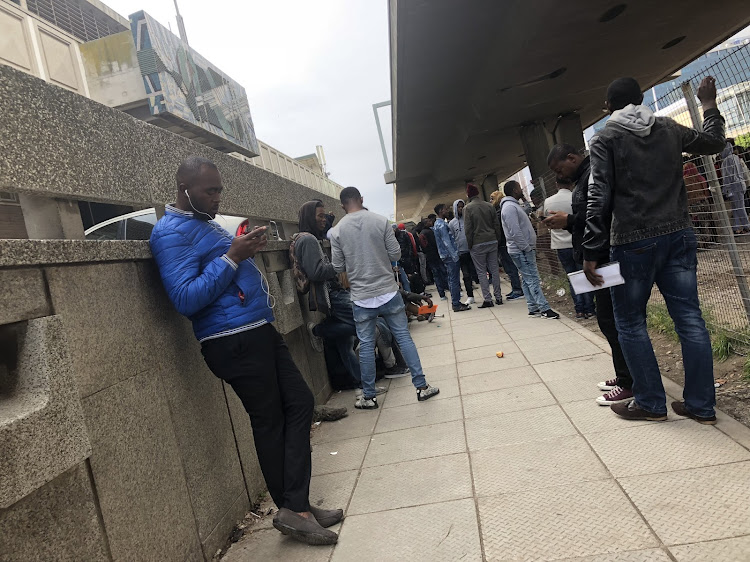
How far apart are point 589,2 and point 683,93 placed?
6.62 metres

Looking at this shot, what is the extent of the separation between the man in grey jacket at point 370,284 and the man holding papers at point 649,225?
185 centimetres

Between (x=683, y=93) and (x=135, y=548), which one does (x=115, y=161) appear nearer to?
(x=135, y=548)

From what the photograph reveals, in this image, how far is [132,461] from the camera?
2109 millimetres

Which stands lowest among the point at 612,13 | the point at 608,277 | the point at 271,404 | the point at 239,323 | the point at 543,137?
the point at 271,404

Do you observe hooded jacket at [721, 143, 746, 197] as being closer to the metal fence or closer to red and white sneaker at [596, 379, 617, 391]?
the metal fence

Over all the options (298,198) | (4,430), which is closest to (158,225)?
(4,430)

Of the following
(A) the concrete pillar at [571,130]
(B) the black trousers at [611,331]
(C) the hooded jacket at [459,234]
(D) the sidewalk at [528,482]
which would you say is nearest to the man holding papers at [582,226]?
(B) the black trousers at [611,331]

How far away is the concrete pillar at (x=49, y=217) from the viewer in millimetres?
2184

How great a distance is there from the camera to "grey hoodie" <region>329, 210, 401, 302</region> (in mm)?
4520

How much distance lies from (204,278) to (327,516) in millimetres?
1400

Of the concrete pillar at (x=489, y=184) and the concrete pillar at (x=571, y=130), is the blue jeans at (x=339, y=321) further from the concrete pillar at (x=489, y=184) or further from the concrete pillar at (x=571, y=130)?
the concrete pillar at (x=489, y=184)

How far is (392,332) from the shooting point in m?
4.64

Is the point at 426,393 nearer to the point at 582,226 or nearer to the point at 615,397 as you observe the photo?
the point at 615,397

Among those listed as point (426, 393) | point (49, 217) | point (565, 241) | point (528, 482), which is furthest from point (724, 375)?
point (49, 217)
